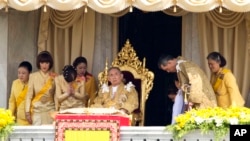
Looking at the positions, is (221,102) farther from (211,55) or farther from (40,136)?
(40,136)

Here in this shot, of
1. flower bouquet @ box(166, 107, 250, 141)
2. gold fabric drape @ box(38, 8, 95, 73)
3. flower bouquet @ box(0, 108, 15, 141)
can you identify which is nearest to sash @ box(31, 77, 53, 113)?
gold fabric drape @ box(38, 8, 95, 73)

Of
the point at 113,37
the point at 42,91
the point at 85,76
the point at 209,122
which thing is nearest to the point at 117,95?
the point at 85,76

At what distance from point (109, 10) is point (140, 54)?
246 centimetres

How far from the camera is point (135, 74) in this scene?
2244 cm

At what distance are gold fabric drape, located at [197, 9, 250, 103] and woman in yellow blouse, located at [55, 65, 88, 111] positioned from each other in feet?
7.01

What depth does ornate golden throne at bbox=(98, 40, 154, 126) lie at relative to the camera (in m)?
22.3

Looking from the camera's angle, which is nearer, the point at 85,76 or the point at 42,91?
the point at 42,91

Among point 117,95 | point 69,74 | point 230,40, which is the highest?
point 230,40

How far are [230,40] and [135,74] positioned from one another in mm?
1685

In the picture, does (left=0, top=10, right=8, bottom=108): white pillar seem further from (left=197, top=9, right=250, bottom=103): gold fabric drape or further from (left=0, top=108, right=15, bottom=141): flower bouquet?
(left=197, top=9, right=250, bottom=103): gold fabric drape

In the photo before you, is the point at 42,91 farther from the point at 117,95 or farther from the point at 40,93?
the point at 117,95

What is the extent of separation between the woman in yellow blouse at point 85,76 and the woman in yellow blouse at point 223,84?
201 centimetres

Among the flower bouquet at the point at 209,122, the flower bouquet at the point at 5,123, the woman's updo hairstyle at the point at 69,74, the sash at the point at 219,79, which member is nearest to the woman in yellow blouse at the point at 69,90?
the woman's updo hairstyle at the point at 69,74

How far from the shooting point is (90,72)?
23.1 m
